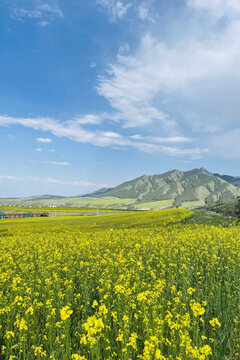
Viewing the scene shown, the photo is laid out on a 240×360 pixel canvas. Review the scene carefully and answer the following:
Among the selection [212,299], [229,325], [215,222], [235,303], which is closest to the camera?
[229,325]

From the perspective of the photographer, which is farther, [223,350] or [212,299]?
[212,299]

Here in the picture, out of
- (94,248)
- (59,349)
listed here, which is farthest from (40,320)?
→ (94,248)

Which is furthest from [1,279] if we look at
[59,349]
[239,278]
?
[239,278]

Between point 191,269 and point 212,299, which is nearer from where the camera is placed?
point 212,299

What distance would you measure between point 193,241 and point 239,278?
7.44m

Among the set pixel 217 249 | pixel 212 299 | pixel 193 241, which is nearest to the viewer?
pixel 212 299

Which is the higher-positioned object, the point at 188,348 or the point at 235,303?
the point at 188,348

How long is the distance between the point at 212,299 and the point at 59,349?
5.24m

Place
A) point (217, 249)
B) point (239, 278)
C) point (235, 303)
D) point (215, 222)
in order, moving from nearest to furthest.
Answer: point (235, 303)
point (239, 278)
point (217, 249)
point (215, 222)

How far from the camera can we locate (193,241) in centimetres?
1644

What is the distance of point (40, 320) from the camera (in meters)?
6.73

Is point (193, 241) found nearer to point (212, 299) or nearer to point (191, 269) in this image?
point (191, 269)

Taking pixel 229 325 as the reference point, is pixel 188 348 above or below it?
above

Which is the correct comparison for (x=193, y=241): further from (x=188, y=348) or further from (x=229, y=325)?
(x=188, y=348)
